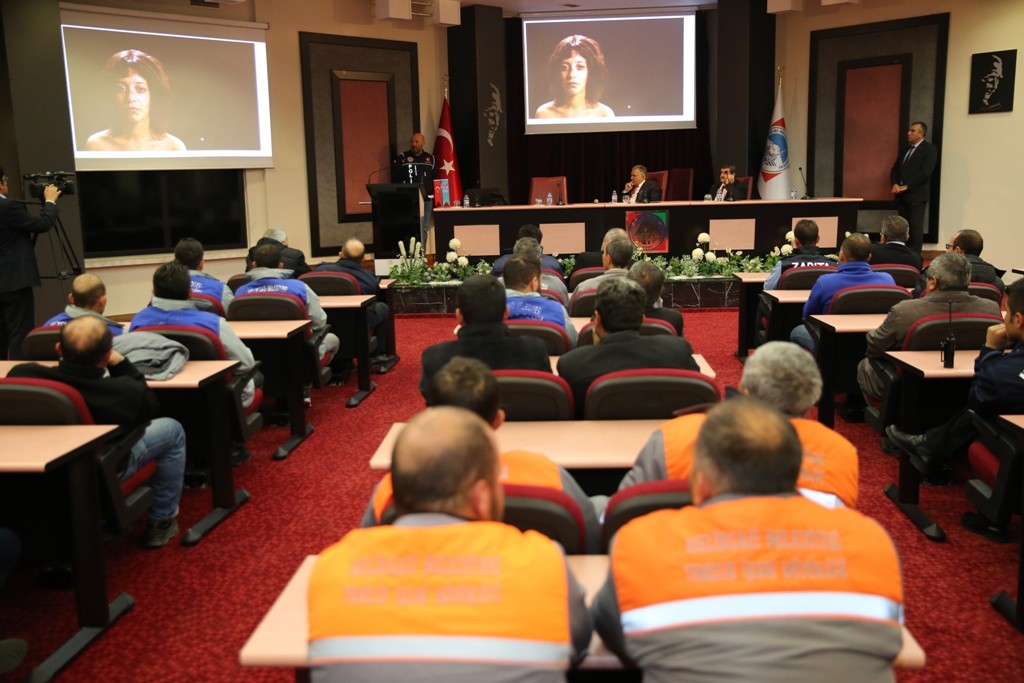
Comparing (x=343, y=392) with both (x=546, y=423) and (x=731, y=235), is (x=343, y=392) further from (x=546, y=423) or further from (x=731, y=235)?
(x=731, y=235)

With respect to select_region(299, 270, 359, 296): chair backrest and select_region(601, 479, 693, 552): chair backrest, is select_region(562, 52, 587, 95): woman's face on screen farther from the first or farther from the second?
select_region(601, 479, 693, 552): chair backrest

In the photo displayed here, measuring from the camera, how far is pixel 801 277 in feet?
20.3

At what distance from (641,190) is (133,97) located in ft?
18.4

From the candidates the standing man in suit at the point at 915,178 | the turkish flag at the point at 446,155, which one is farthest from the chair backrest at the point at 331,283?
the standing man in suit at the point at 915,178

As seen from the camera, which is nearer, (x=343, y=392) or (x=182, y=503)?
(x=182, y=503)

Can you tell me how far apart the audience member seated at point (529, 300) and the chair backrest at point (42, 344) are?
2035 mm

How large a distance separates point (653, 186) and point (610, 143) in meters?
3.28

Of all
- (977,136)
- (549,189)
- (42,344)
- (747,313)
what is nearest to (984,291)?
(747,313)

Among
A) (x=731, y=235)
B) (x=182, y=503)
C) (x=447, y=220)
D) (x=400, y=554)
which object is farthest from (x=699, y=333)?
(x=400, y=554)

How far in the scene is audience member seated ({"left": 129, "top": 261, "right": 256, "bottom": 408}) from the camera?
429 centimetres

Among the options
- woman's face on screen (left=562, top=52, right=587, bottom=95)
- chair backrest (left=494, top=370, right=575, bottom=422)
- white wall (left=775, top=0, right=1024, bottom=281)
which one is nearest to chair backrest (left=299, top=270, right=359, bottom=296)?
chair backrest (left=494, top=370, right=575, bottom=422)

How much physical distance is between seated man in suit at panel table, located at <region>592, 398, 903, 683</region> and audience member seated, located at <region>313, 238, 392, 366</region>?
5076 mm

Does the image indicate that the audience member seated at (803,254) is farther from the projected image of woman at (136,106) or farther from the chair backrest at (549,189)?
the projected image of woman at (136,106)

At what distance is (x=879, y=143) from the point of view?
11.7m
